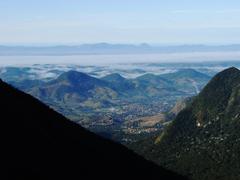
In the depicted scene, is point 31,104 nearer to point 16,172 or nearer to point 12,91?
point 12,91

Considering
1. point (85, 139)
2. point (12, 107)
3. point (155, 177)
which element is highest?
point (12, 107)

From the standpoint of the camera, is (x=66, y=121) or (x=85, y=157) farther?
(x=66, y=121)

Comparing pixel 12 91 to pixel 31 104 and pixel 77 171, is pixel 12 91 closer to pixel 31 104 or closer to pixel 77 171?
pixel 31 104

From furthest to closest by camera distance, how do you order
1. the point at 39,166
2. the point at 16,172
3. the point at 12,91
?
the point at 12,91 → the point at 39,166 → the point at 16,172

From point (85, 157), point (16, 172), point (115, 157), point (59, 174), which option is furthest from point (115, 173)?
point (16, 172)

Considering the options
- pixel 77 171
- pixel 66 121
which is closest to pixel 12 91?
pixel 66 121

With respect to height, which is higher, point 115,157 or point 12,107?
point 12,107

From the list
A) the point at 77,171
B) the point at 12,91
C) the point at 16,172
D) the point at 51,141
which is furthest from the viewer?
the point at 12,91
